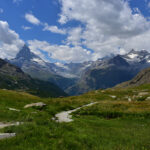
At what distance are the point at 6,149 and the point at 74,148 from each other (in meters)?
4.07

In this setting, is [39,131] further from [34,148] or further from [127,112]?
[127,112]

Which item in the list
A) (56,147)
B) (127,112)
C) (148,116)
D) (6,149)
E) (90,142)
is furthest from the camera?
(127,112)

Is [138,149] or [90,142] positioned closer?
[138,149]

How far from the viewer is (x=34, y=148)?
873cm

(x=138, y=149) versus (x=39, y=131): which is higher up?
(x=39, y=131)

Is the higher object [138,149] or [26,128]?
[26,128]

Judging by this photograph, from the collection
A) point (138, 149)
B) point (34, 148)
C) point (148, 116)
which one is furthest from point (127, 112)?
point (34, 148)

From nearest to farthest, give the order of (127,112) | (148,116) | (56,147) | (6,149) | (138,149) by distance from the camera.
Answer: (6,149) < (56,147) < (138,149) < (148,116) < (127,112)

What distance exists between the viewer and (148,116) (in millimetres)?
30859

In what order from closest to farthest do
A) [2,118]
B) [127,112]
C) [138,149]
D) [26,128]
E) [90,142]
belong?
1. [138,149]
2. [90,142]
3. [26,128]
4. [2,118]
5. [127,112]

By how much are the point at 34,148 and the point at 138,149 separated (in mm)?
6959

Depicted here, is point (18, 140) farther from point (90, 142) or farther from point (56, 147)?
point (90, 142)

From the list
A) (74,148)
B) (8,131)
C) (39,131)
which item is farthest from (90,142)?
(8,131)

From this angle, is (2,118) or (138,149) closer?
(138,149)
